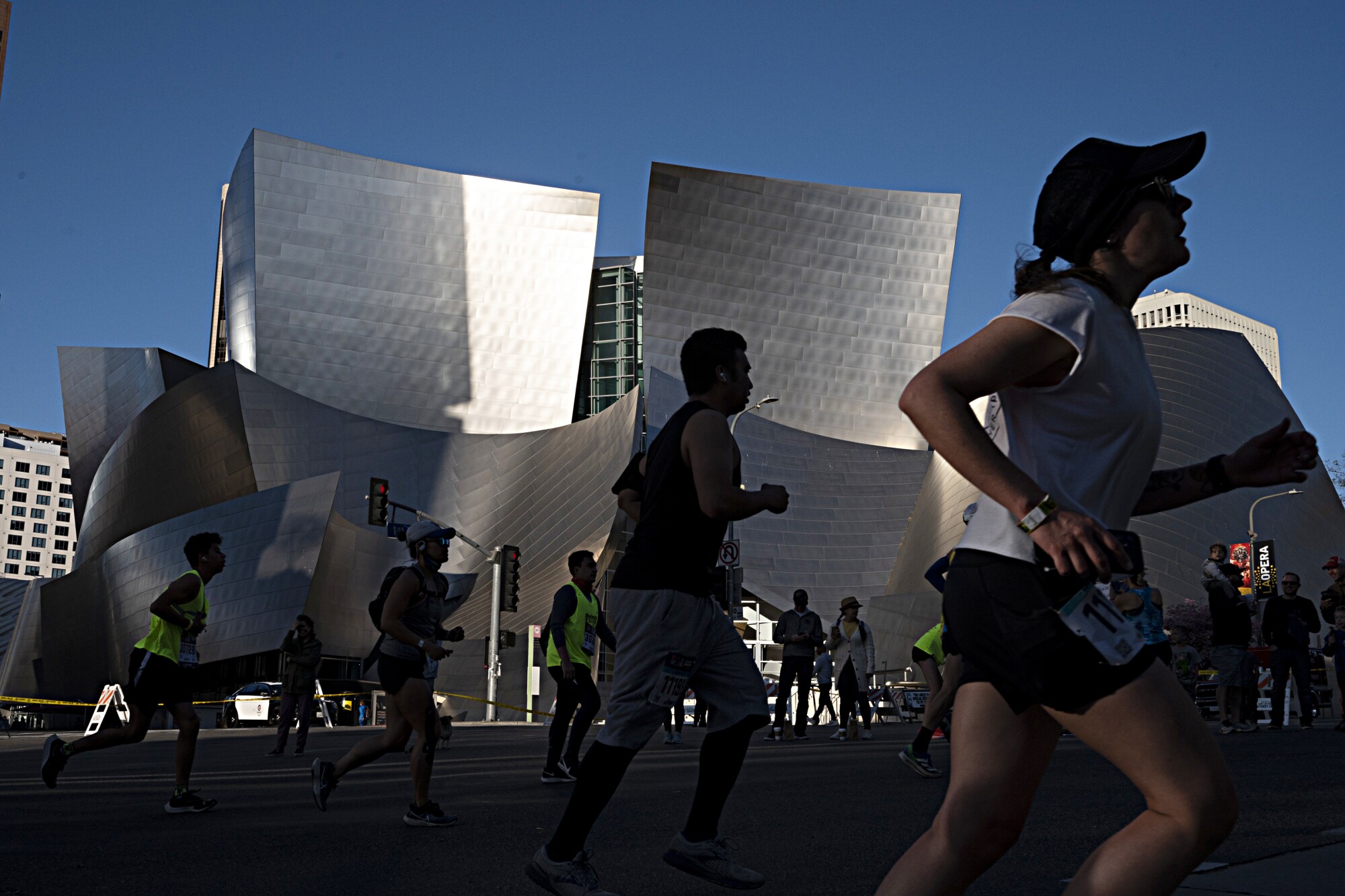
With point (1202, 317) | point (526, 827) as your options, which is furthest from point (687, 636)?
point (1202, 317)

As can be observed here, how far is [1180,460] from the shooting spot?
31.3m

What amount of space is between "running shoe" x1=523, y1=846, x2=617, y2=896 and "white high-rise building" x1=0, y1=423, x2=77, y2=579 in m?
136

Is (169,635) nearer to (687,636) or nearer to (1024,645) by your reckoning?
(687,636)

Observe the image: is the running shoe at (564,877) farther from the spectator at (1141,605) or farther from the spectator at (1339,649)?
the spectator at (1339,649)

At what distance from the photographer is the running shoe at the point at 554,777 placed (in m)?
7.82

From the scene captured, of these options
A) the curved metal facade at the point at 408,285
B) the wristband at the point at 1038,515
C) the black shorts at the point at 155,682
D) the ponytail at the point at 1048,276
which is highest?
the curved metal facade at the point at 408,285

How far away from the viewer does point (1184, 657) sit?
12.6m

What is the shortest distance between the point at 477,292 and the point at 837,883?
4605cm

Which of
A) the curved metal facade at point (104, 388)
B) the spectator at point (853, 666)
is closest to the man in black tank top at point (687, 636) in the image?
the spectator at point (853, 666)

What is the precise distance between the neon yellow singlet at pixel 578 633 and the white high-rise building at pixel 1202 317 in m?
162

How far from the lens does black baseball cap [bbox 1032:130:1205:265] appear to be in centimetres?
204

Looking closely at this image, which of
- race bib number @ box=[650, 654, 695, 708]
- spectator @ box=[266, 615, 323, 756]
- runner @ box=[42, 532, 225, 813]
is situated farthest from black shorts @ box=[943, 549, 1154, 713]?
spectator @ box=[266, 615, 323, 756]

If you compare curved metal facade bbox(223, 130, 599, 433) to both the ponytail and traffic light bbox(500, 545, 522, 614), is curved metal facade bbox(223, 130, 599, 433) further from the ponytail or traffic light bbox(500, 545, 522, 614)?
the ponytail

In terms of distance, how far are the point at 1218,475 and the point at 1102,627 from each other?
26.4 inches
